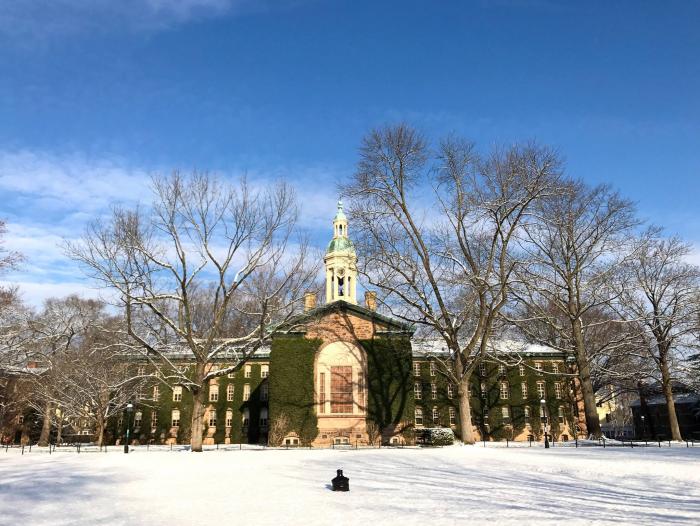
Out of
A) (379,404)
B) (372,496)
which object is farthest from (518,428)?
(372,496)

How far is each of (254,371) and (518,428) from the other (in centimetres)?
2391

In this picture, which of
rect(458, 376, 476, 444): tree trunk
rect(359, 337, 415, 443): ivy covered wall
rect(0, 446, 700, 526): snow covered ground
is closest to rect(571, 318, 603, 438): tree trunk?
rect(458, 376, 476, 444): tree trunk

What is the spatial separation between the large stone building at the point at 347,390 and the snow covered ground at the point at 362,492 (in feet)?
48.9

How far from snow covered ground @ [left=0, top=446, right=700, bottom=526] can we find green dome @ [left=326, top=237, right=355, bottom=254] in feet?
74.1

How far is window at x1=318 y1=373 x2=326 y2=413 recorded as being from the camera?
37250 mm

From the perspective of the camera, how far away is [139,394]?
45.1m

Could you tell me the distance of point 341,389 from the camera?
37594 mm

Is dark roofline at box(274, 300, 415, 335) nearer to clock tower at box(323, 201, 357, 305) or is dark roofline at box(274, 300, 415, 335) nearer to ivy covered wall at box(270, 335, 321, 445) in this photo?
ivy covered wall at box(270, 335, 321, 445)

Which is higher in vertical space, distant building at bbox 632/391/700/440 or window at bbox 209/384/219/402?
window at bbox 209/384/219/402

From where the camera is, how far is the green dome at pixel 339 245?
140 feet

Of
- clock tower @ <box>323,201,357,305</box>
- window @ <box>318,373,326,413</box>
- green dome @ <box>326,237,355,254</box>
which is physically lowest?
window @ <box>318,373,326,413</box>

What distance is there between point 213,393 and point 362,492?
120 feet

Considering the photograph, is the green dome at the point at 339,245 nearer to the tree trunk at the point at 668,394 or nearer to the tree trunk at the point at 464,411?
the tree trunk at the point at 464,411

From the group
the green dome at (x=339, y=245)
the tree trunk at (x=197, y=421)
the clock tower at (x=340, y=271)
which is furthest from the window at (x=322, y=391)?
the green dome at (x=339, y=245)
